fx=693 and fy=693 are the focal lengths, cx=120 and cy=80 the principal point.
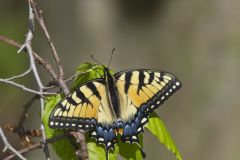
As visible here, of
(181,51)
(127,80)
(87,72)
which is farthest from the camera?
(181,51)

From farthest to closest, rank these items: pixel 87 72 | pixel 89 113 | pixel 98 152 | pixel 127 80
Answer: pixel 127 80
pixel 89 113
pixel 87 72
pixel 98 152

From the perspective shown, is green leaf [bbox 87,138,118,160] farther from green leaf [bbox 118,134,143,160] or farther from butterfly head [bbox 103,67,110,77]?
butterfly head [bbox 103,67,110,77]

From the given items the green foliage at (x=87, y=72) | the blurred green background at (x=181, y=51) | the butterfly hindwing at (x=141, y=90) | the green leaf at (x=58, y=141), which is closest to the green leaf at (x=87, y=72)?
the green foliage at (x=87, y=72)

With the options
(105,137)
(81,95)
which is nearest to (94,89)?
(81,95)

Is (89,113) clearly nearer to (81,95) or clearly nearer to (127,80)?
(81,95)

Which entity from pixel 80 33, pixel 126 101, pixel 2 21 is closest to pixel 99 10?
pixel 80 33

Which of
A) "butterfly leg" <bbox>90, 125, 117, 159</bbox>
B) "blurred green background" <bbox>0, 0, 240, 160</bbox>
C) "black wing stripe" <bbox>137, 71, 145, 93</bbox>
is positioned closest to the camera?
"butterfly leg" <bbox>90, 125, 117, 159</bbox>

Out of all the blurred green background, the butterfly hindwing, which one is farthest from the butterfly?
the blurred green background
